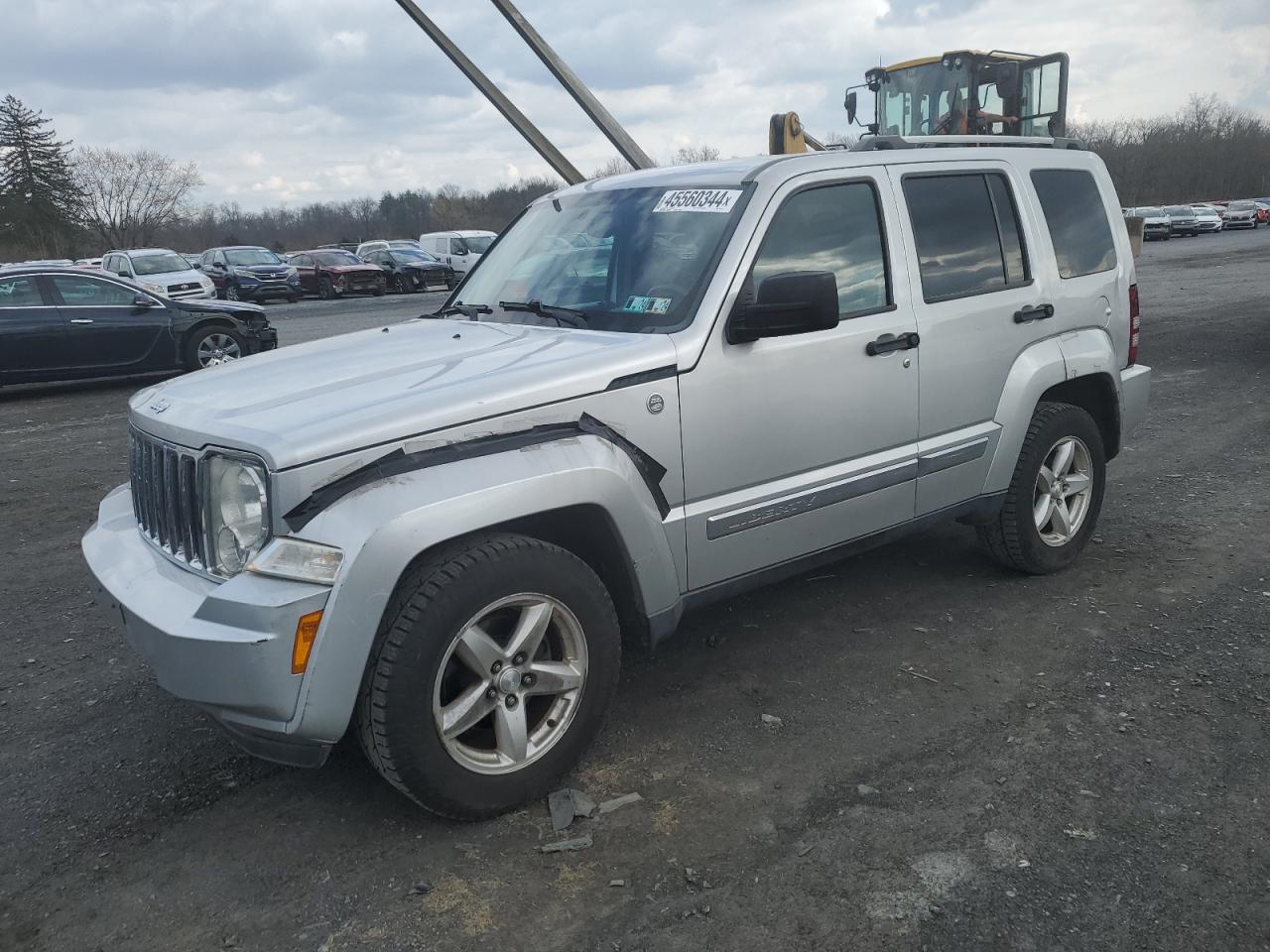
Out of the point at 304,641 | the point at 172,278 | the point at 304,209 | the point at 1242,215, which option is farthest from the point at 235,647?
the point at 304,209

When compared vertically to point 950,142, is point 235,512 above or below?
below

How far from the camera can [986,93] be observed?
15.3m

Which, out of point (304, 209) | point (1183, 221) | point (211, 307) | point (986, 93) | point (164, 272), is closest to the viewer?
point (211, 307)

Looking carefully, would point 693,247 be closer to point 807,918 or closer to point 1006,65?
point 807,918

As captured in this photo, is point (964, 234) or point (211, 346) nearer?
point (964, 234)

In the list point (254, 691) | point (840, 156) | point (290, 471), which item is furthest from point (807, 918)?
point (840, 156)

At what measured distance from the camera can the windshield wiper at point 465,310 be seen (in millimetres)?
4281

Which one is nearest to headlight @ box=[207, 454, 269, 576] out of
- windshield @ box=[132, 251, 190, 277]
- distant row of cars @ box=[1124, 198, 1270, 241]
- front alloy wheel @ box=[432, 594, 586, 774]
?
front alloy wheel @ box=[432, 594, 586, 774]

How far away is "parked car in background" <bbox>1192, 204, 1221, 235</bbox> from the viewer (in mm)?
48312

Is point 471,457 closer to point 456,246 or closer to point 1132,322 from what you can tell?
point 1132,322

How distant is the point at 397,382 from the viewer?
3156 mm

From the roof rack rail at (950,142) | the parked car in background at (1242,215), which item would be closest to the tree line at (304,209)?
the parked car in background at (1242,215)

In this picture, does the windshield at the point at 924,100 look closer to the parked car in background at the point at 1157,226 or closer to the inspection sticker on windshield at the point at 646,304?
the inspection sticker on windshield at the point at 646,304

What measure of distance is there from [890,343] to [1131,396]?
197 centimetres
